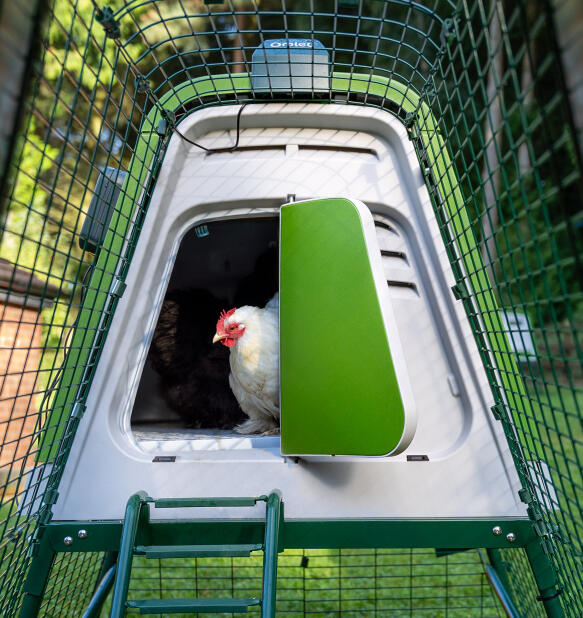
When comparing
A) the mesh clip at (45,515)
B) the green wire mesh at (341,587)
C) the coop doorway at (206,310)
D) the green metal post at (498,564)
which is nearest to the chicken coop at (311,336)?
the mesh clip at (45,515)

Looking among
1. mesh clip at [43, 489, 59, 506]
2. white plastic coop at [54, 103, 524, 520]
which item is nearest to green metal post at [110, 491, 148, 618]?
white plastic coop at [54, 103, 524, 520]

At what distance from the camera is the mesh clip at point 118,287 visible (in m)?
1.51

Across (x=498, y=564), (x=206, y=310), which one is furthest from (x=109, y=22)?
(x=498, y=564)

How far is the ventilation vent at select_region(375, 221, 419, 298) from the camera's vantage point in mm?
1589

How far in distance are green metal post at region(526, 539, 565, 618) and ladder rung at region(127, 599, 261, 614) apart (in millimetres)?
708

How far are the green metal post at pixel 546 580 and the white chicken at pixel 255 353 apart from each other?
0.91m

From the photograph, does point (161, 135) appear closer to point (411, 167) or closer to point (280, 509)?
point (411, 167)

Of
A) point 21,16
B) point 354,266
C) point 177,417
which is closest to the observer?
point 21,16

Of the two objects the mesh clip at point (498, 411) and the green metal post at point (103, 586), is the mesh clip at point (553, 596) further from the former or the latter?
the green metal post at point (103, 586)

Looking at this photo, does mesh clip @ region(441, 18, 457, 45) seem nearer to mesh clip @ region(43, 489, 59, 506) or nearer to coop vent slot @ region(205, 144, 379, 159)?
coop vent slot @ region(205, 144, 379, 159)

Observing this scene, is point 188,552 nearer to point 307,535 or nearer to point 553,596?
point 307,535

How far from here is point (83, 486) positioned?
1.39 meters

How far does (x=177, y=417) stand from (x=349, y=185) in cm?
168

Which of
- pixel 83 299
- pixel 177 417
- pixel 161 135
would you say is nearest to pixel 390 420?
pixel 83 299
